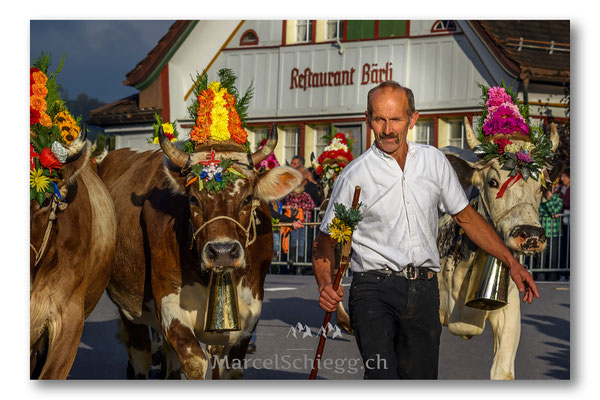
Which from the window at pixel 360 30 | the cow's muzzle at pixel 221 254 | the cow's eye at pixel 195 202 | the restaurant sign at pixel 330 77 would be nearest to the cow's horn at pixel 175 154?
the cow's eye at pixel 195 202

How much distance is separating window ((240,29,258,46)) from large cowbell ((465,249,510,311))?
438 centimetres

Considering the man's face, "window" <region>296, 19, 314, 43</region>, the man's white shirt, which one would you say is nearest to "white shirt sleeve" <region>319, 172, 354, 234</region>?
the man's white shirt

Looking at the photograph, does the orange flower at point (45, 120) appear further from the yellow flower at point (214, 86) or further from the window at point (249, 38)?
the window at point (249, 38)

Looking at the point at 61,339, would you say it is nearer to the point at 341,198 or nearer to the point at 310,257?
the point at 341,198

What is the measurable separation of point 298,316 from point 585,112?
17.0ft

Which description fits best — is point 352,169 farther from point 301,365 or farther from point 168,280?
point 301,365

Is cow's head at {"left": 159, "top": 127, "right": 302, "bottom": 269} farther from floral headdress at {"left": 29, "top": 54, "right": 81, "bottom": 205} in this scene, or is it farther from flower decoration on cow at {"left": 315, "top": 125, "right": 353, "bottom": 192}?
flower decoration on cow at {"left": 315, "top": 125, "right": 353, "bottom": 192}

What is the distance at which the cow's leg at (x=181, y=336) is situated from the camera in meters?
6.49

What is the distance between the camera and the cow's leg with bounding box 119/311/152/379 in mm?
8203

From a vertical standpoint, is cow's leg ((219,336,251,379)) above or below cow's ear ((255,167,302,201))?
below

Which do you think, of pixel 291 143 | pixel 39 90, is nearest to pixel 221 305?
pixel 39 90

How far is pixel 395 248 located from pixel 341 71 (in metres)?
8.84

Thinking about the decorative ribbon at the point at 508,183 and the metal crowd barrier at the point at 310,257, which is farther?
the metal crowd barrier at the point at 310,257

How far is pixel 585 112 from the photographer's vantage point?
23.9ft
